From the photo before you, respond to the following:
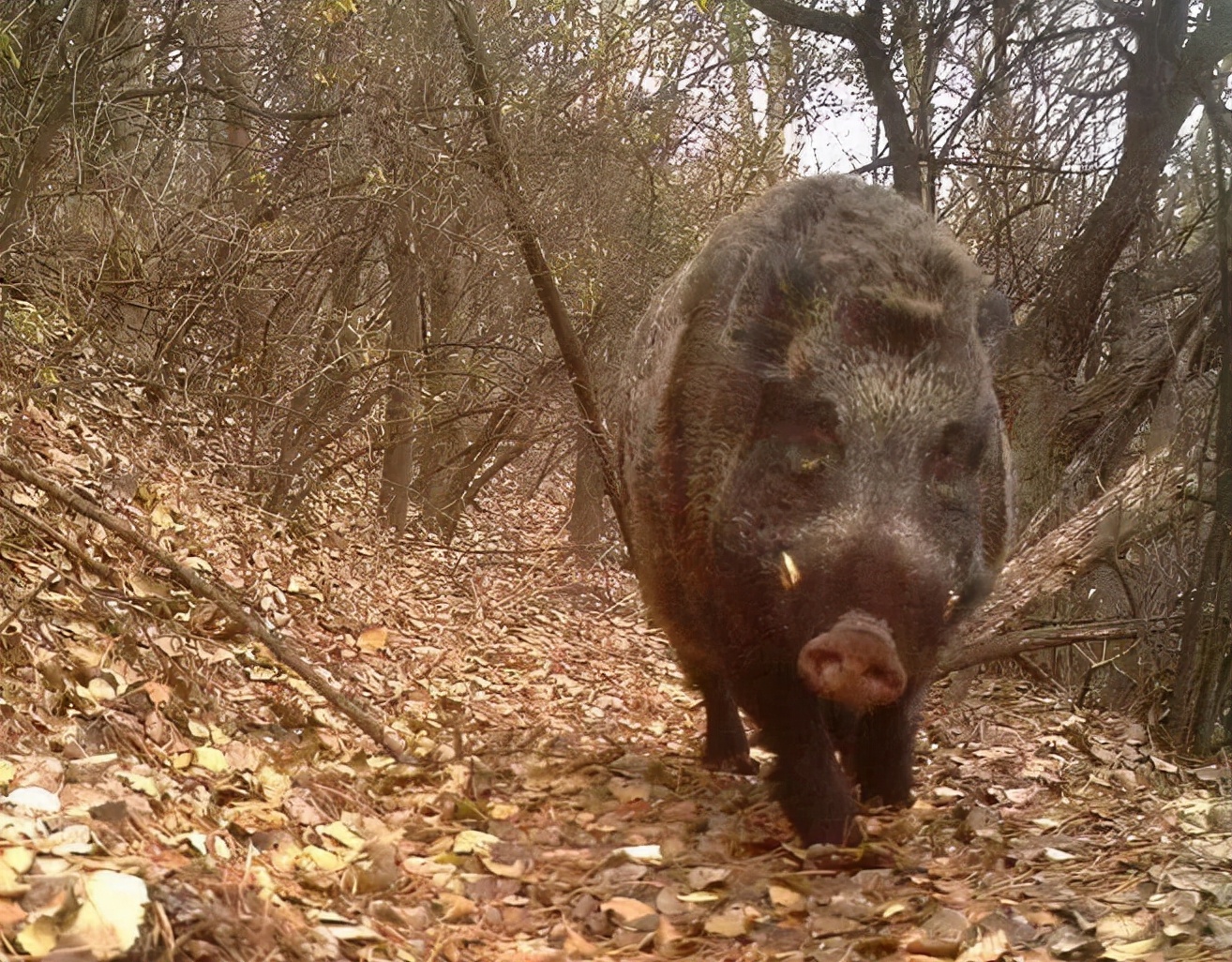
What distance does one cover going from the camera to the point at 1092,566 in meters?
5.18

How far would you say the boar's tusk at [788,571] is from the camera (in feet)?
10.7

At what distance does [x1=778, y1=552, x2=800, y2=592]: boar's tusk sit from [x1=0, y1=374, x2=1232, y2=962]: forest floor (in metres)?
0.82

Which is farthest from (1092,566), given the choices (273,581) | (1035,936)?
(273,581)

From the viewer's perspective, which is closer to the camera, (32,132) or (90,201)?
(32,132)

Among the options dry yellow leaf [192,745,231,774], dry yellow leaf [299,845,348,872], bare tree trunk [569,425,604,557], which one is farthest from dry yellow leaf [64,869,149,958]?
bare tree trunk [569,425,604,557]

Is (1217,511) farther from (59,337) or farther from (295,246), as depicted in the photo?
→ (59,337)

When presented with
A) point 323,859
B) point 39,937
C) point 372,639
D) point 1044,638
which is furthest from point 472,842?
point 1044,638

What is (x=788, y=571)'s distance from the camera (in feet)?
10.8

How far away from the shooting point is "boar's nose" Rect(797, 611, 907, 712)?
299 centimetres

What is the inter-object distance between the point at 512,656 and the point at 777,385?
3.14 metres

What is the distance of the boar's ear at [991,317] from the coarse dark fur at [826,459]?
1cm

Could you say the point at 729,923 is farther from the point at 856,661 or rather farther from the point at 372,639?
the point at 372,639

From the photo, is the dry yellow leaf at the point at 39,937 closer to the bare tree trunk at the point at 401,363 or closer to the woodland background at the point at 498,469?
the woodland background at the point at 498,469

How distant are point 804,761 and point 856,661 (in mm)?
730
